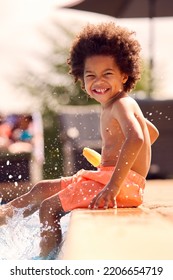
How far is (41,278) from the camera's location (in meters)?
1.24

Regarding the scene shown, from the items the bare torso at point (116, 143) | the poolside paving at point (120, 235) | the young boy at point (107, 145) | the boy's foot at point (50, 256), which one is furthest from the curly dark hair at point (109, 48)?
the boy's foot at point (50, 256)

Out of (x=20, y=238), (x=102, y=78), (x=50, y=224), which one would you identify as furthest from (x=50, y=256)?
(x=102, y=78)

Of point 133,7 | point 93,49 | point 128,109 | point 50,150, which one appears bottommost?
point 50,150

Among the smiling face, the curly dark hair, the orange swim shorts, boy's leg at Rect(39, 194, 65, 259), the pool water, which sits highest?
the curly dark hair

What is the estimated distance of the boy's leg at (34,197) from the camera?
6.30 ft

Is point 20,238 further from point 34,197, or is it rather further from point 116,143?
point 116,143

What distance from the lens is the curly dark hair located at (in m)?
1.89

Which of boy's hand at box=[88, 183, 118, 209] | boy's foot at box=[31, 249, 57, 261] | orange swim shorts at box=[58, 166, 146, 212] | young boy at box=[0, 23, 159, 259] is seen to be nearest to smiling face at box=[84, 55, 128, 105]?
young boy at box=[0, 23, 159, 259]

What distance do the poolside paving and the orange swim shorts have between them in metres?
0.04

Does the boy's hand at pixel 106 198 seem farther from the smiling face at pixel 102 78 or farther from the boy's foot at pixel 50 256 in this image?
the smiling face at pixel 102 78

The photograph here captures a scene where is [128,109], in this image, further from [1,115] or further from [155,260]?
[1,115]

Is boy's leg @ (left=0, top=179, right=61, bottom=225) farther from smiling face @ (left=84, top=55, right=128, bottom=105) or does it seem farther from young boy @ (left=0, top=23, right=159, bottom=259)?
smiling face @ (left=84, top=55, right=128, bottom=105)

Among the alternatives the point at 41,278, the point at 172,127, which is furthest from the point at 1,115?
the point at 41,278

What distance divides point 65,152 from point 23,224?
2.36 metres
